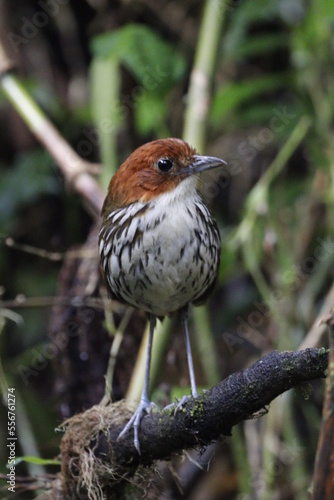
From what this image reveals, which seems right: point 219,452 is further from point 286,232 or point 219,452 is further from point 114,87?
point 114,87

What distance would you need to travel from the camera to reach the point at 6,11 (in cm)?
593

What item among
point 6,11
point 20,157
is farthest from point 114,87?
point 6,11

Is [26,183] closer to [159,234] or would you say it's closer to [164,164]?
[164,164]

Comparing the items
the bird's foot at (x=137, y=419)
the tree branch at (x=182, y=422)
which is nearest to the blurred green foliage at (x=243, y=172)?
the bird's foot at (x=137, y=419)

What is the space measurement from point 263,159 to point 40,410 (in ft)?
8.37

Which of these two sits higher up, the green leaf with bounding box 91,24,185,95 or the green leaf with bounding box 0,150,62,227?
the green leaf with bounding box 91,24,185,95

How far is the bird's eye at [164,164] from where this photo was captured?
111 inches

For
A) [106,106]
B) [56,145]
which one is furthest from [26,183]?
[56,145]

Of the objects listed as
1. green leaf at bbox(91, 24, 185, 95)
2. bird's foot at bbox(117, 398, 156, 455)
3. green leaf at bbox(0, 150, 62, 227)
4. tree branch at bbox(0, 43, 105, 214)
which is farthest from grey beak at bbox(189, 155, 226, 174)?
green leaf at bbox(0, 150, 62, 227)

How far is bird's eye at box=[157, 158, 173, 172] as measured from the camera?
9.24 feet

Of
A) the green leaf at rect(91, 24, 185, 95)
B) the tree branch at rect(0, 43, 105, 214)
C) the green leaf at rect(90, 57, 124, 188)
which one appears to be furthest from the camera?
the green leaf at rect(90, 57, 124, 188)

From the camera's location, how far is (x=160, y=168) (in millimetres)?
2818

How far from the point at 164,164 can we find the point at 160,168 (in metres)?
0.02

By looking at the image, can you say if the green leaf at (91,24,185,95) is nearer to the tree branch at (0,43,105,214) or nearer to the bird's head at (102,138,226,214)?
the tree branch at (0,43,105,214)
